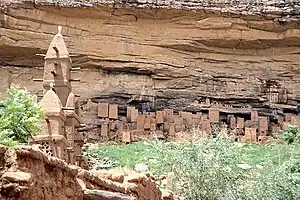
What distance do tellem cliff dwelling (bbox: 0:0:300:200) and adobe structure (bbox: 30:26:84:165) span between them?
507 inches

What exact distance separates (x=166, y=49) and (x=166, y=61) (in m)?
0.51

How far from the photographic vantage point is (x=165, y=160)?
50.1ft

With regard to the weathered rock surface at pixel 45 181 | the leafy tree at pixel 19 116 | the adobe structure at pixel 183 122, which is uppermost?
the leafy tree at pixel 19 116

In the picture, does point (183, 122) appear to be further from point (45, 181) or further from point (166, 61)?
point (45, 181)

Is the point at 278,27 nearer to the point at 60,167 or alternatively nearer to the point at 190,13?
the point at 190,13

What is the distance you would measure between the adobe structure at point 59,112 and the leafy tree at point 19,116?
7.14 feet

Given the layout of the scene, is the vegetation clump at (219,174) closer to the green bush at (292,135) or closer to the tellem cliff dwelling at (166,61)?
the green bush at (292,135)

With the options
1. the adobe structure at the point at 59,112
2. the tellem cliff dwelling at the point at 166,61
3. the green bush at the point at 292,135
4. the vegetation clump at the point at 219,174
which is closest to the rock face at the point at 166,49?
the tellem cliff dwelling at the point at 166,61

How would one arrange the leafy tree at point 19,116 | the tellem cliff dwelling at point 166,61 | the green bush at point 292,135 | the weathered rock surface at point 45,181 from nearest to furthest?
the weathered rock surface at point 45,181
the leafy tree at point 19,116
the green bush at point 292,135
the tellem cliff dwelling at point 166,61

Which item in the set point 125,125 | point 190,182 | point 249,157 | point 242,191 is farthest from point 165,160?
point 125,125

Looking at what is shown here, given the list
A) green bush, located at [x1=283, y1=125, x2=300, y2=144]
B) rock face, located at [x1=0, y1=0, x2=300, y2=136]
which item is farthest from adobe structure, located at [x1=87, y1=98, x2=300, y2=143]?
green bush, located at [x1=283, y1=125, x2=300, y2=144]

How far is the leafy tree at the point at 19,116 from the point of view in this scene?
721 cm

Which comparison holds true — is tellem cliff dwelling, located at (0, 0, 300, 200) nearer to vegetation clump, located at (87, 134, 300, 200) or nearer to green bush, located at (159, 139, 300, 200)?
vegetation clump, located at (87, 134, 300, 200)

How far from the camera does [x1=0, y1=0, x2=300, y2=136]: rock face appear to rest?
2747 cm
